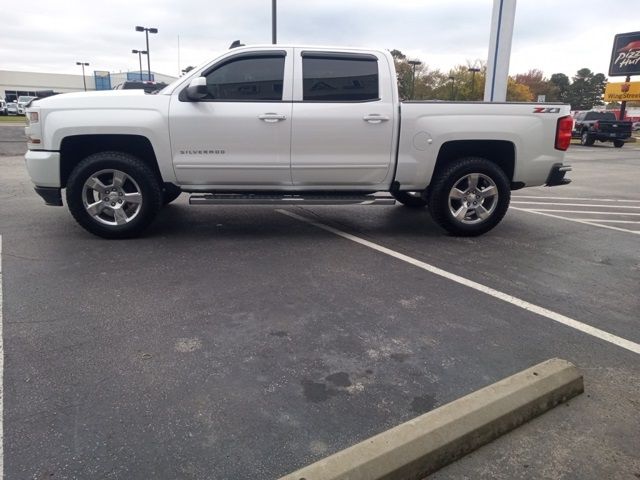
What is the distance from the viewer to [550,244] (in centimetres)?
614

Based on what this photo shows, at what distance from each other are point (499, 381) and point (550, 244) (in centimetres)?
372

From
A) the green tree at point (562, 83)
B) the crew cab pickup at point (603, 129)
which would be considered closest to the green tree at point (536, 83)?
the green tree at point (562, 83)

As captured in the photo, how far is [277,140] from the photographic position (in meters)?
5.68

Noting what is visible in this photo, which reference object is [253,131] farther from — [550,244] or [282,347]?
[550,244]

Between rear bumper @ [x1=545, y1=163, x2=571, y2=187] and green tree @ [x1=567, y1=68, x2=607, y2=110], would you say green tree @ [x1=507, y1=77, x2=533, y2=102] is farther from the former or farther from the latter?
rear bumper @ [x1=545, y1=163, x2=571, y2=187]

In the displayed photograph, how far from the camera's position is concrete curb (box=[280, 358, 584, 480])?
2.18m

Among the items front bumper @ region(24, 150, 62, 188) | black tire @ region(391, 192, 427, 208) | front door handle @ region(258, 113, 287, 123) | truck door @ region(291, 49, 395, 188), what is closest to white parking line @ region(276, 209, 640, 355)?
truck door @ region(291, 49, 395, 188)

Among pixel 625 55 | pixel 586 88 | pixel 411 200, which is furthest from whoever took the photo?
pixel 586 88

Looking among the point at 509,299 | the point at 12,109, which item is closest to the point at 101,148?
the point at 509,299

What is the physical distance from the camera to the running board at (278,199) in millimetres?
5711

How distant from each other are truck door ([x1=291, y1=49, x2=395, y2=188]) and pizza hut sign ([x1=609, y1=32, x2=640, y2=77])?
3697 cm

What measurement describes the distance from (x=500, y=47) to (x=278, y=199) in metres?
7.09

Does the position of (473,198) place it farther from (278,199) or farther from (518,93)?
(518,93)

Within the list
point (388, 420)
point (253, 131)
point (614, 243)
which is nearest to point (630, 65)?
point (614, 243)
